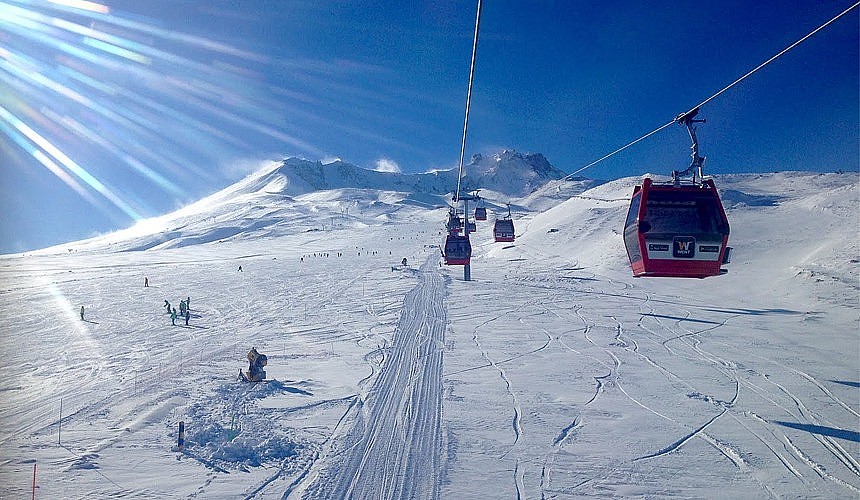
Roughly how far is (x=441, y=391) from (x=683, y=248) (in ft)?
27.0

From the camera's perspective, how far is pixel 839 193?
6912cm

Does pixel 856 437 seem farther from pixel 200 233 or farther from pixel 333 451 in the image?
pixel 200 233

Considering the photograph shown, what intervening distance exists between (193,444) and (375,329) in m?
13.6

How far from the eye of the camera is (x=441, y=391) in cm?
1498

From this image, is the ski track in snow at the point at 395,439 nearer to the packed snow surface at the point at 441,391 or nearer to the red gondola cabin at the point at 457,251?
the packed snow surface at the point at 441,391

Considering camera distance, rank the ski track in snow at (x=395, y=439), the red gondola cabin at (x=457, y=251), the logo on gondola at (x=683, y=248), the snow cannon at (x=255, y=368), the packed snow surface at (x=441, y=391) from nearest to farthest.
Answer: the ski track in snow at (x=395, y=439) < the packed snow surface at (x=441, y=391) < the logo on gondola at (x=683, y=248) < the snow cannon at (x=255, y=368) < the red gondola cabin at (x=457, y=251)

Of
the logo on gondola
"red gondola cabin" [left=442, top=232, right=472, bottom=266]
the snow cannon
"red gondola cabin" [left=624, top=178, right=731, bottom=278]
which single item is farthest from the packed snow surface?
the logo on gondola

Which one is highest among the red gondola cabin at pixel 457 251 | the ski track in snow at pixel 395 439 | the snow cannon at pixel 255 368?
the red gondola cabin at pixel 457 251

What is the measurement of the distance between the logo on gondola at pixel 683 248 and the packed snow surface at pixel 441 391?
4.64m

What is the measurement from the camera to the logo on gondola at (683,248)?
10.2 m

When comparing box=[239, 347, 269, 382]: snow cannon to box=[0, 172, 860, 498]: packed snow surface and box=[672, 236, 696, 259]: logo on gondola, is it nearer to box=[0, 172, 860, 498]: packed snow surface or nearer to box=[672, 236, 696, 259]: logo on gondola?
box=[0, 172, 860, 498]: packed snow surface

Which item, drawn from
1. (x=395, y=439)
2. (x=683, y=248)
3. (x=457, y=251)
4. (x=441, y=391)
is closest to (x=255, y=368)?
(x=441, y=391)

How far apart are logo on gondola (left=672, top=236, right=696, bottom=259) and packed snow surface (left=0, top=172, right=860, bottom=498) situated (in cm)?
464

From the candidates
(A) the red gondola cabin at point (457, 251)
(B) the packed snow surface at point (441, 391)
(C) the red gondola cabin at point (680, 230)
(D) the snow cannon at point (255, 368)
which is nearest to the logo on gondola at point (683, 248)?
(C) the red gondola cabin at point (680, 230)
